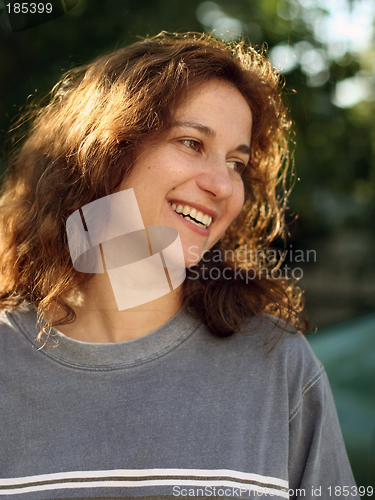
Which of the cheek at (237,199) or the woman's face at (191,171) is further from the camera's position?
the cheek at (237,199)

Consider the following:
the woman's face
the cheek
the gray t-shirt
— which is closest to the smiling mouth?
the woman's face

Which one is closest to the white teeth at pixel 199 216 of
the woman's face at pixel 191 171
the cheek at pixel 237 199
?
the woman's face at pixel 191 171

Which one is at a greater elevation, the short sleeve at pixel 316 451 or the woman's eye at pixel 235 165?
the woman's eye at pixel 235 165

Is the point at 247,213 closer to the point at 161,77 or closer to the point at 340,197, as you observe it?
the point at 161,77

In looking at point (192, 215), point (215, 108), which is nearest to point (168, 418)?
point (192, 215)

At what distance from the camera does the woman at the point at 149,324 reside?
1.20m

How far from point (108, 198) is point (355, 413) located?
1453 millimetres

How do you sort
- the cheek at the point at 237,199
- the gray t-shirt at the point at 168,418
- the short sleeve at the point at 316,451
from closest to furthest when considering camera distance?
the gray t-shirt at the point at 168,418 < the short sleeve at the point at 316,451 < the cheek at the point at 237,199

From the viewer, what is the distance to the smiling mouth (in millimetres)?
1302

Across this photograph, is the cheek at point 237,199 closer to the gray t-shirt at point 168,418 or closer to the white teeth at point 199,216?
the white teeth at point 199,216

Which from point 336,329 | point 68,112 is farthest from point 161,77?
point 336,329

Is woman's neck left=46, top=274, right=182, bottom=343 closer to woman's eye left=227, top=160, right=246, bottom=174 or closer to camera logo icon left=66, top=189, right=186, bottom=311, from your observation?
camera logo icon left=66, top=189, right=186, bottom=311

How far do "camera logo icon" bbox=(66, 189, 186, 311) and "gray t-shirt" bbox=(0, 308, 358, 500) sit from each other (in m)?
0.15

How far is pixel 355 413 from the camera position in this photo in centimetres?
192
